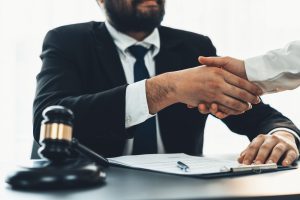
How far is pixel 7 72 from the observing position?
2.55 m

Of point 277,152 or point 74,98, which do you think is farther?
point 74,98

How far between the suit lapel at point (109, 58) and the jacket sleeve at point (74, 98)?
0.12m

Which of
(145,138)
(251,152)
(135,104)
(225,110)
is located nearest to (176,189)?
(251,152)

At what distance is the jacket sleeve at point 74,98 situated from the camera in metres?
1.27

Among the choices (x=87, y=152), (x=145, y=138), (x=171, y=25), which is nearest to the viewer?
(x=87, y=152)

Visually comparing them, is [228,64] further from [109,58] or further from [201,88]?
[109,58]

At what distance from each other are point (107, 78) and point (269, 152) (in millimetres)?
779

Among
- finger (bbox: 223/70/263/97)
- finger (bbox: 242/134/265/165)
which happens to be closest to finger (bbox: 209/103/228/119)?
finger (bbox: 223/70/263/97)

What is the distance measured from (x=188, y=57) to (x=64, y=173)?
126 centimetres

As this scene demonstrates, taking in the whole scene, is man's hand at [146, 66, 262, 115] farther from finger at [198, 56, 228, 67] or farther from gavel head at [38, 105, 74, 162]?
gavel head at [38, 105, 74, 162]

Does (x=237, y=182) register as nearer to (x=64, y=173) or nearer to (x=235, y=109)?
(x=64, y=173)

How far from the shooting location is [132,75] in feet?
5.69

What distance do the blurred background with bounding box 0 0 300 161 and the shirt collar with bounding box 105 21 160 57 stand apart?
76 centimetres

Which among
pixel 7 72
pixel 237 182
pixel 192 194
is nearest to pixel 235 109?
pixel 237 182
